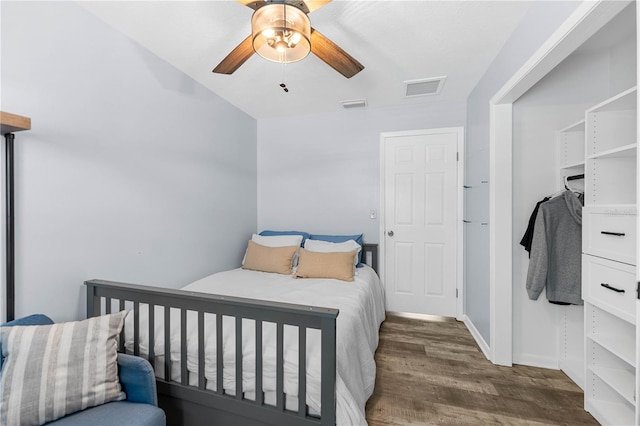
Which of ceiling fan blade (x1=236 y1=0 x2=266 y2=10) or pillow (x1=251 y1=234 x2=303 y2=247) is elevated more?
ceiling fan blade (x1=236 y1=0 x2=266 y2=10)

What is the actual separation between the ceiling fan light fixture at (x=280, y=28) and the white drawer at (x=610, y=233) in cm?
187

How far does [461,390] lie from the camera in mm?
1812

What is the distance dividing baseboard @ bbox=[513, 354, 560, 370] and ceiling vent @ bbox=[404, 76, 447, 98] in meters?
2.46

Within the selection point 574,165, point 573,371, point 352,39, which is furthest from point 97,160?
point 573,371

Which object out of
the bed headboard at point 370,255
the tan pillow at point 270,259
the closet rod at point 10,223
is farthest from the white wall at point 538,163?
the closet rod at point 10,223

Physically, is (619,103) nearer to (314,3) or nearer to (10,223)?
(314,3)

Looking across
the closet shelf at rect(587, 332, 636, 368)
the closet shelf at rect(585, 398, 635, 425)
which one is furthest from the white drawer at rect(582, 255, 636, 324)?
the closet shelf at rect(585, 398, 635, 425)

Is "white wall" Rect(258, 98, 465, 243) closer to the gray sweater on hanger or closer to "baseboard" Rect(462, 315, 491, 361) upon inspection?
"baseboard" Rect(462, 315, 491, 361)

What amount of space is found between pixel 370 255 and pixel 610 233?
79.5 inches

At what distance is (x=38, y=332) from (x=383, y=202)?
113 inches

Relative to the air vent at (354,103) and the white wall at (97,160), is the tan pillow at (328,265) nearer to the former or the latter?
the white wall at (97,160)

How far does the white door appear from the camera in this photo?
2.98 meters

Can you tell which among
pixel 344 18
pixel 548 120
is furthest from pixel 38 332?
pixel 548 120

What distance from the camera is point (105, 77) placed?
5.68 ft
